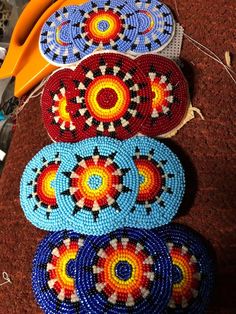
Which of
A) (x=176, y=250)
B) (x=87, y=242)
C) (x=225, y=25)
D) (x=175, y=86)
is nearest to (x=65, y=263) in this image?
(x=87, y=242)

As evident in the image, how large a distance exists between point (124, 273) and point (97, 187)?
0.14 meters

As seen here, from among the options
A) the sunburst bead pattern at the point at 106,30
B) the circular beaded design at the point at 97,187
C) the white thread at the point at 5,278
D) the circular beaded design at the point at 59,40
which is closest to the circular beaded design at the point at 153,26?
the sunburst bead pattern at the point at 106,30

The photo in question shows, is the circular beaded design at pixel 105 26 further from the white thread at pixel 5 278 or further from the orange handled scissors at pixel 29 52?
the white thread at pixel 5 278

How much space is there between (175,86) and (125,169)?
0.62 ft

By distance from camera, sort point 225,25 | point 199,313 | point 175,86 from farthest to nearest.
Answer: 1. point 225,25
2. point 175,86
3. point 199,313

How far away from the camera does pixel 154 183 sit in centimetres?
67

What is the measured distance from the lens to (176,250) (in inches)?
25.5

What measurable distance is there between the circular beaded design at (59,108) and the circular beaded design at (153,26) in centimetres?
15

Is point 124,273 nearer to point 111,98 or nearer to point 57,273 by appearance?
point 57,273

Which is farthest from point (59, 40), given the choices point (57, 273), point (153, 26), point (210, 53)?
point (57, 273)

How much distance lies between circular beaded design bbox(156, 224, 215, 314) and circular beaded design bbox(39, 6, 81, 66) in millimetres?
390

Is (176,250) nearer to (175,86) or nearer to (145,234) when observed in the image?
(145,234)

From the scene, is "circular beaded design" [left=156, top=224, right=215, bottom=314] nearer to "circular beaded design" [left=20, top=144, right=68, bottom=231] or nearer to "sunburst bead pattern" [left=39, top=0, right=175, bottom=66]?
"circular beaded design" [left=20, top=144, right=68, bottom=231]

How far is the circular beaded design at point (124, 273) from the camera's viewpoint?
0.62 metres
